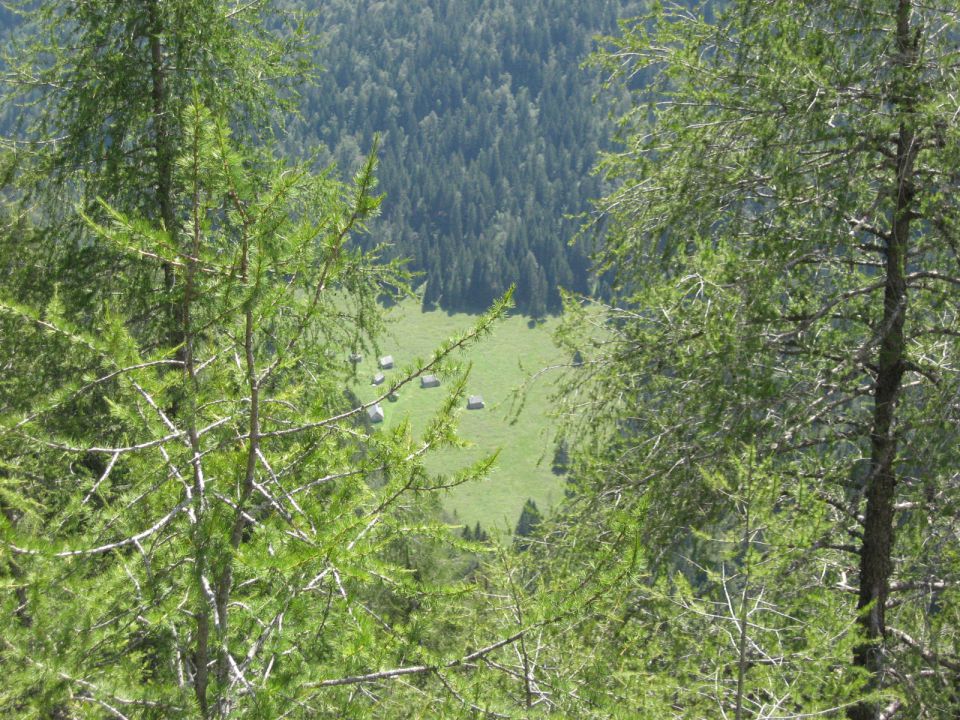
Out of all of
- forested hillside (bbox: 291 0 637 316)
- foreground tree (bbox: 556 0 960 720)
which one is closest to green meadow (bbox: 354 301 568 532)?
forested hillside (bbox: 291 0 637 316)

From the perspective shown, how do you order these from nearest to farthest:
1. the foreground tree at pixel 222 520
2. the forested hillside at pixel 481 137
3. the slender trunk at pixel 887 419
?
the foreground tree at pixel 222 520 → the slender trunk at pixel 887 419 → the forested hillside at pixel 481 137

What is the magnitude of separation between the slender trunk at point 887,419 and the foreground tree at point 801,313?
16 millimetres

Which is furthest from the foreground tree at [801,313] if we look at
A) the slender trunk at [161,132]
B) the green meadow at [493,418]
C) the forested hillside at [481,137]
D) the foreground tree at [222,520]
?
the forested hillside at [481,137]

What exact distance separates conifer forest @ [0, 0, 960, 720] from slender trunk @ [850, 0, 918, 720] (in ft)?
0.09

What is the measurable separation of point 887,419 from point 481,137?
18244 cm

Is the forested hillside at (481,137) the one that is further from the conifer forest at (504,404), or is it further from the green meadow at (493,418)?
the conifer forest at (504,404)

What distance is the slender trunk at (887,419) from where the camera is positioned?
4867mm

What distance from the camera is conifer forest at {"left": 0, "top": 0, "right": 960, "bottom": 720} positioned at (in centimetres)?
296

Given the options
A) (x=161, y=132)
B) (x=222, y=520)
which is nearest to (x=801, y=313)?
(x=222, y=520)

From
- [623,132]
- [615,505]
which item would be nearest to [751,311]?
[615,505]

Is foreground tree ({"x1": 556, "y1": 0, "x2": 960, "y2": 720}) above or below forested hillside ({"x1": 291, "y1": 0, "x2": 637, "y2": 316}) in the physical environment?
above

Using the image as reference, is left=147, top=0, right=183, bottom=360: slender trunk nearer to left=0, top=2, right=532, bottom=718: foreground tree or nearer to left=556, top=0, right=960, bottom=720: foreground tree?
left=0, top=2, right=532, bottom=718: foreground tree

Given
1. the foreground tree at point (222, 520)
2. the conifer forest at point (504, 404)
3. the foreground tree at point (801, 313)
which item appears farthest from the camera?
the foreground tree at point (801, 313)

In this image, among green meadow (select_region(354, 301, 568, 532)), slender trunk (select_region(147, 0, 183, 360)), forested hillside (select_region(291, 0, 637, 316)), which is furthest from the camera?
forested hillside (select_region(291, 0, 637, 316))
